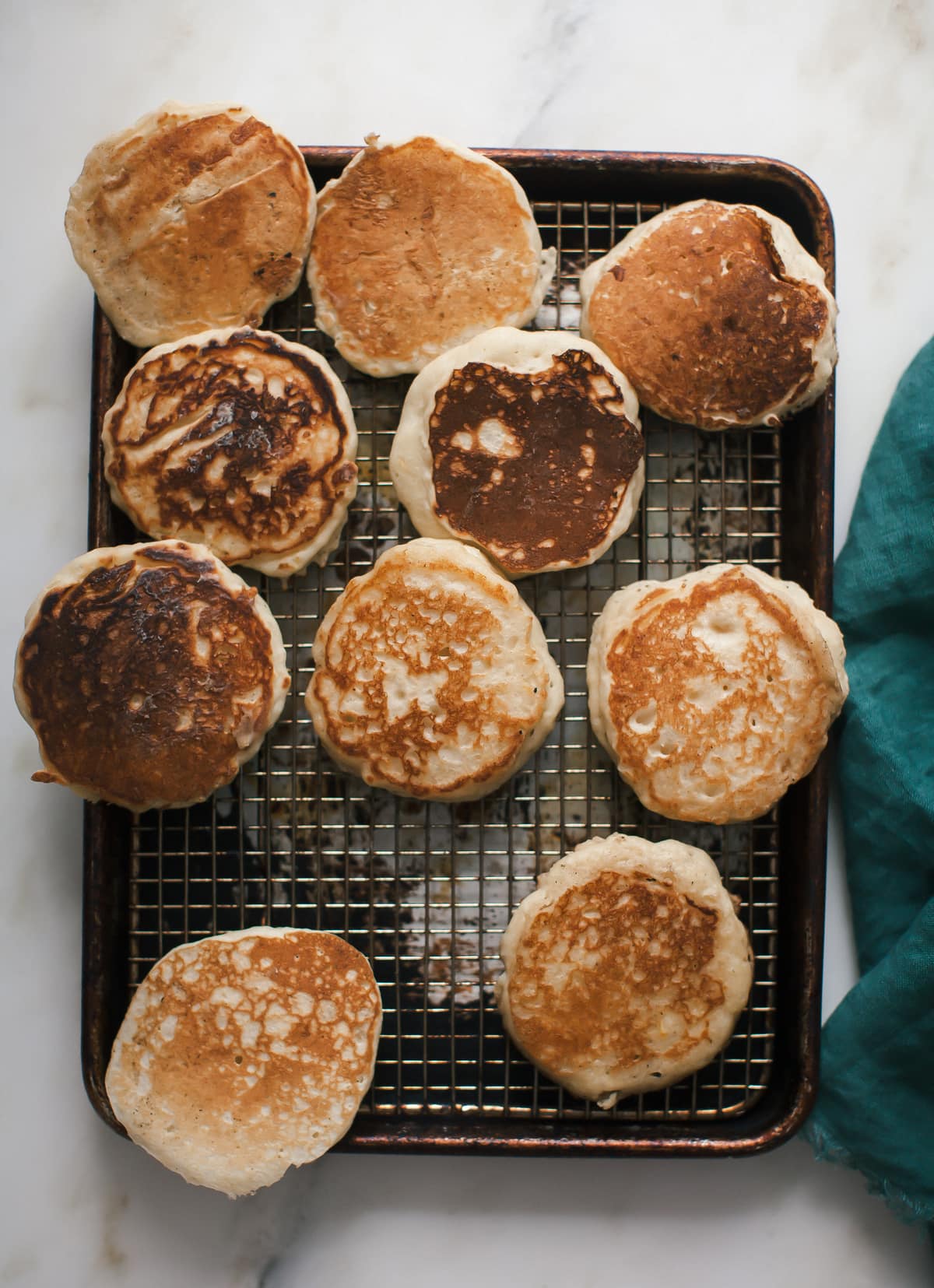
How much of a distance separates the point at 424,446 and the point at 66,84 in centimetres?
114

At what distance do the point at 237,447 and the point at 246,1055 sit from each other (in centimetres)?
116

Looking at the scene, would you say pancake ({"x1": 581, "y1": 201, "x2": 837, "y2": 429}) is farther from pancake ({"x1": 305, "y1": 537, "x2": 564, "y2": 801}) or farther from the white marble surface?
pancake ({"x1": 305, "y1": 537, "x2": 564, "y2": 801})

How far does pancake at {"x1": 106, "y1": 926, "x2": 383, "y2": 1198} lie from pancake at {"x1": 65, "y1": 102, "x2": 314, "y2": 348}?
1238 mm

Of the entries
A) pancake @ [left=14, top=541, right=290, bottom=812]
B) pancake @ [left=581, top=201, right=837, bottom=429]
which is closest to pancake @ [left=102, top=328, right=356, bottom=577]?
pancake @ [left=14, top=541, right=290, bottom=812]

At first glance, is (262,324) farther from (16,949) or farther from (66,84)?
(16,949)

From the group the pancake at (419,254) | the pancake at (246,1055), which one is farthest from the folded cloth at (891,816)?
the pancake at (246,1055)

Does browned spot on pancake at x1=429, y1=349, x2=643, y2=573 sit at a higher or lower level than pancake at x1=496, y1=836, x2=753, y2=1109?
higher

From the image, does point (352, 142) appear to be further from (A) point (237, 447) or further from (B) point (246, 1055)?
(B) point (246, 1055)

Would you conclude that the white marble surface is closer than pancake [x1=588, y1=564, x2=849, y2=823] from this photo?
No

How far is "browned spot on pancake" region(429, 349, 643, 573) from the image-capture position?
2.04 m

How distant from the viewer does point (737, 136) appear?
2.27m

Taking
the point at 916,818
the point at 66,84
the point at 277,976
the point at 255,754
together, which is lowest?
the point at 277,976

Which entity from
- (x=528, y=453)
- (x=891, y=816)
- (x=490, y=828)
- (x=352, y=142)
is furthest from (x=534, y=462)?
(x=891, y=816)

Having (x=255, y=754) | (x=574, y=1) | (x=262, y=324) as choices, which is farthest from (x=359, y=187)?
(x=255, y=754)
